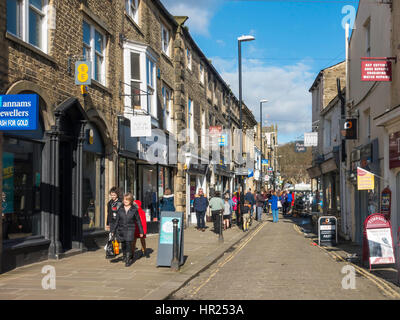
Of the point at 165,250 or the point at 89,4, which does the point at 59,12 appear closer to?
the point at 89,4

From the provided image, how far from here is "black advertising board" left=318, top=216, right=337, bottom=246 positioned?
16.2 metres

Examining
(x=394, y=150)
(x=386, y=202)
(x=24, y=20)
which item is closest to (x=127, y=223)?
(x=24, y=20)

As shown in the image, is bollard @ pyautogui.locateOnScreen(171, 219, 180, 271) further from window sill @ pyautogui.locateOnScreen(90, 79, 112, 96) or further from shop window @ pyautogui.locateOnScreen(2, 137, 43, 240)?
window sill @ pyautogui.locateOnScreen(90, 79, 112, 96)

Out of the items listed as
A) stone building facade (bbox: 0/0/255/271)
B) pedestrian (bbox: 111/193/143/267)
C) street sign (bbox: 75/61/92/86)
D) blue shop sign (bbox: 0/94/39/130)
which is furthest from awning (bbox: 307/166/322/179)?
blue shop sign (bbox: 0/94/39/130)

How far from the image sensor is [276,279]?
949cm

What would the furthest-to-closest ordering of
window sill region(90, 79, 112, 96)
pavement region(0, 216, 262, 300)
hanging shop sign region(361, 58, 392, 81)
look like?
1. window sill region(90, 79, 112, 96)
2. hanging shop sign region(361, 58, 392, 81)
3. pavement region(0, 216, 262, 300)

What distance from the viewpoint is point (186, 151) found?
82.1ft

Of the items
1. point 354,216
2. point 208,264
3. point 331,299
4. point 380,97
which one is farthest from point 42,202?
point 354,216

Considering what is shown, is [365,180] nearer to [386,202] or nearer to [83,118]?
[386,202]

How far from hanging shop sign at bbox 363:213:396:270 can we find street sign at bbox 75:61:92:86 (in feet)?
26.3

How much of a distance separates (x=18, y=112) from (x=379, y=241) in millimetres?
8047

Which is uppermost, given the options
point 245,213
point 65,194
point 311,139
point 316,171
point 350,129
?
point 311,139

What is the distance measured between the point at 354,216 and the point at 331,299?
37.4 ft

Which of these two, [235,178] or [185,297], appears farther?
[235,178]
